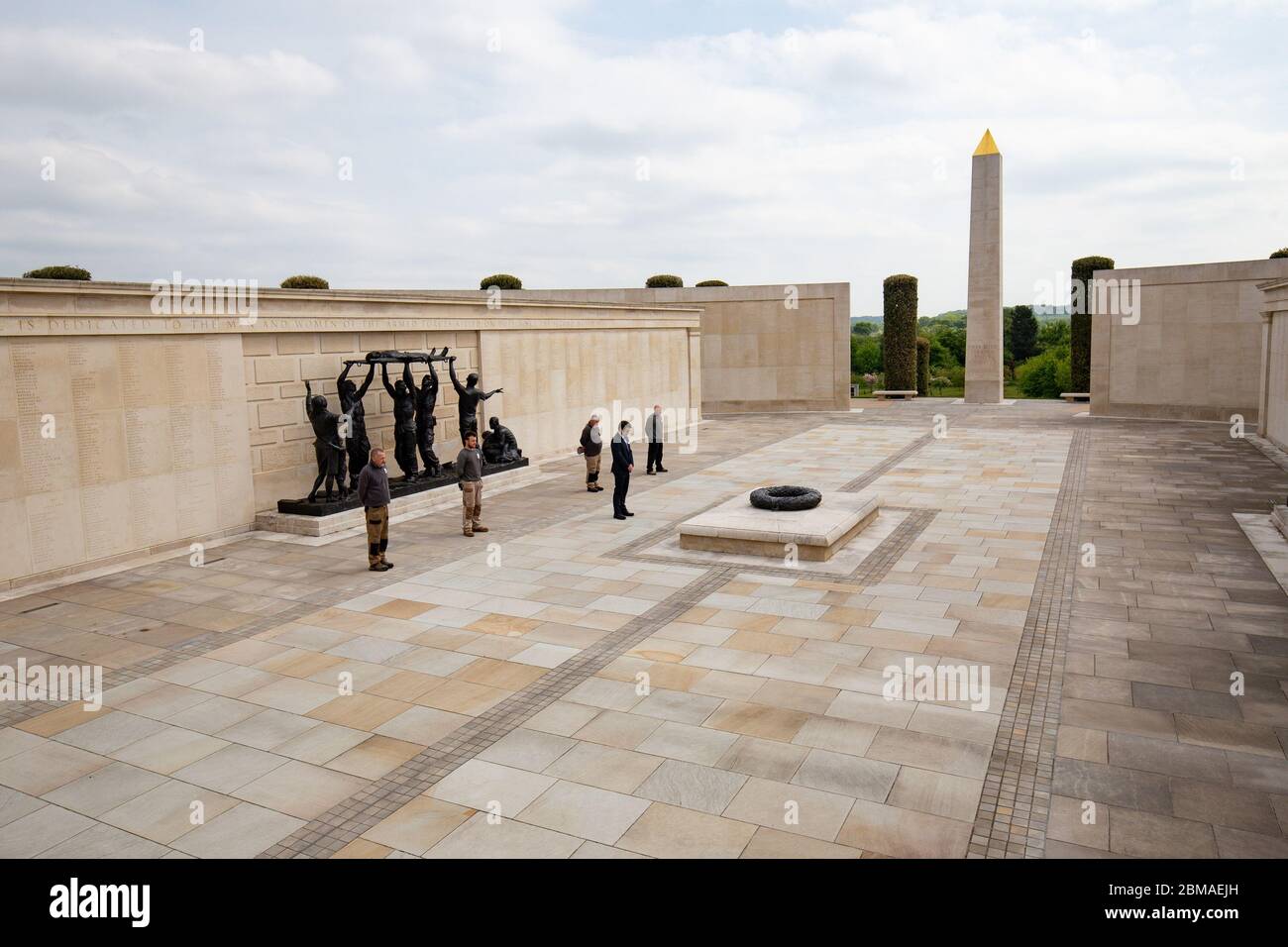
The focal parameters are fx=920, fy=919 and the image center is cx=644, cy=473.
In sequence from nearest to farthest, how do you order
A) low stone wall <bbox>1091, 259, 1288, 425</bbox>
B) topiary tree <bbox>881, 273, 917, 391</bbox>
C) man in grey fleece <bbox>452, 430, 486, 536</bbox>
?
1. man in grey fleece <bbox>452, 430, 486, 536</bbox>
2. low stone wall <bbox>1091, 259, 1288, 425</bbox>
3. topiary tree <bbox>881, 273, 917, 391</bbox>

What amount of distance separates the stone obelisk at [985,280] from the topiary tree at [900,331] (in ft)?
16.0

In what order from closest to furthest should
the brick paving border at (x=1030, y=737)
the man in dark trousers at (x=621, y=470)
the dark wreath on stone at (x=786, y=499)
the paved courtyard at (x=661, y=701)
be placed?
the brick paving border at (x=1030, y=737) < the paved courtyard at (x=661, y=701) < the dark wreath on stone at (x=786, y=499) < the man in dark trousers at (x=621, y=470)

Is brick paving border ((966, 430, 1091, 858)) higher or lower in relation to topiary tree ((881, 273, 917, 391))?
lower

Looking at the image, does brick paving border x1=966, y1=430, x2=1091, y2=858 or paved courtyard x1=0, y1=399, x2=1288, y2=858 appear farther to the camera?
paved courtyard x1=0, y1=399, x2=1288, y2=858

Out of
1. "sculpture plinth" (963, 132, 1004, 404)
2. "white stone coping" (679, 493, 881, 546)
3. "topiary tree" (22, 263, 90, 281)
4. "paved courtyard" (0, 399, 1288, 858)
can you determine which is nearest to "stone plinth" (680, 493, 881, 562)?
"white stone coping" (679, 493, 881, 546)

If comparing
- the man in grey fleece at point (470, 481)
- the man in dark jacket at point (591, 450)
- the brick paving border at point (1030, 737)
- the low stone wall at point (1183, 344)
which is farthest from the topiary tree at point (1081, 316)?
the man in grey fleece at point (470, 481)

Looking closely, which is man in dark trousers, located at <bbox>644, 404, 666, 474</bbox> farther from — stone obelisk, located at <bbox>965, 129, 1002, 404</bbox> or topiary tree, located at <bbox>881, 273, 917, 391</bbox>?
topiary tree, located at <bbox>881, 273, 917, 391</bbox>

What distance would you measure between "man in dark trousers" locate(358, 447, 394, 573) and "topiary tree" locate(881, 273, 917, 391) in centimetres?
3667

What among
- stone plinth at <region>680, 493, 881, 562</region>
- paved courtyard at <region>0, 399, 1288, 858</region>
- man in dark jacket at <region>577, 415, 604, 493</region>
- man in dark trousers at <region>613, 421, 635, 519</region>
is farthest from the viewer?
man in dark jacket at <region>577, 415, 604, 493</region>

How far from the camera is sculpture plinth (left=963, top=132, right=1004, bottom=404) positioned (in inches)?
1517

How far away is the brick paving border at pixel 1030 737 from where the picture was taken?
21.1ft

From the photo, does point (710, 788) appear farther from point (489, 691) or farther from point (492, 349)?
point (492, 349)

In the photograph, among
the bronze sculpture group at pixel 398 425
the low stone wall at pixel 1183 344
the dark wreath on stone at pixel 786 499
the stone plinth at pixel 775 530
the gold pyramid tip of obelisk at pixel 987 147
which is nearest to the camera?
the stone plinth at pixel 775 530

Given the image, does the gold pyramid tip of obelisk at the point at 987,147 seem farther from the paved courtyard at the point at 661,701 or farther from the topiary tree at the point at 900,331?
the paved courtyard at the point at 661,701
